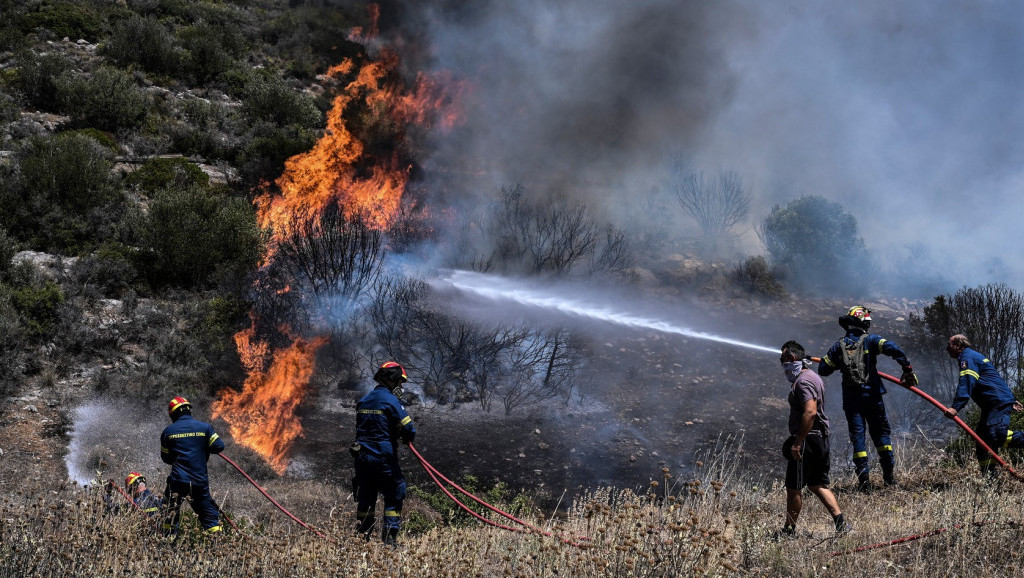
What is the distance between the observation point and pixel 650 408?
36.9 ft

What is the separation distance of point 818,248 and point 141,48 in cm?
2420

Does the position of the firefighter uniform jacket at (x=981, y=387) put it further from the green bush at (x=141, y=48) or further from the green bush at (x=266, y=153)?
the green bush at (x=141, y=48)

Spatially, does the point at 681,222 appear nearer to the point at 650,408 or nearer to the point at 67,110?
the point at 650,408

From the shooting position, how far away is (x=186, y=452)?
211 inches

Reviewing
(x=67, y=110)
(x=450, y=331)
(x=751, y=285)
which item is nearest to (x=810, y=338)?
(x=751, y=285)

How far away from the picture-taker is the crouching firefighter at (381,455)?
17.1 feet

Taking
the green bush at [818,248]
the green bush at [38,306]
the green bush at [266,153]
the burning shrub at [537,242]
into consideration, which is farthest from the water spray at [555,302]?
the green bush at [38,306]

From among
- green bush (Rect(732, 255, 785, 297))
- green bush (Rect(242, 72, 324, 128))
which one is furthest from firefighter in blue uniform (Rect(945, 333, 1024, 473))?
green bush (Rect(242, 72, 324, 128))

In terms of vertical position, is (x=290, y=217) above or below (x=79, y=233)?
above

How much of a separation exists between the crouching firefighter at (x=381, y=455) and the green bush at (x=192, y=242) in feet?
29.7

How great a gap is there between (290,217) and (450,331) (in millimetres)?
5849

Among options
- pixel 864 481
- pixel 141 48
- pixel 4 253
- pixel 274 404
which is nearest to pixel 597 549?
pixel 864 481

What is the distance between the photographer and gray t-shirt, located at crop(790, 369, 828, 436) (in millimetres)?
4652

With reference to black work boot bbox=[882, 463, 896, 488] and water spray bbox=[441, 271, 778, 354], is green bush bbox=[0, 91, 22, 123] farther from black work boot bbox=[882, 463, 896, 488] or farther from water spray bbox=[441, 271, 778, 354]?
black work boot bbox=[882, 463, 896, 488]
